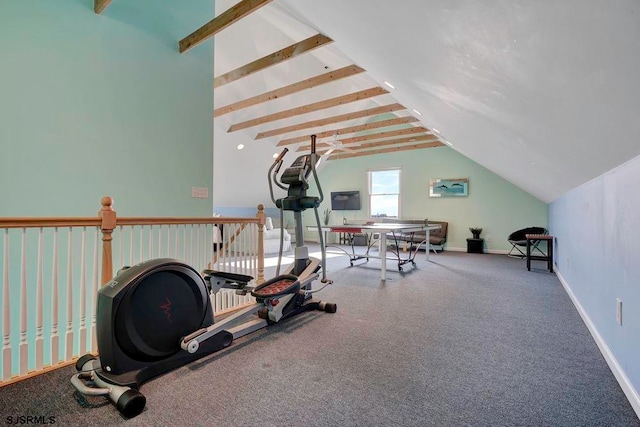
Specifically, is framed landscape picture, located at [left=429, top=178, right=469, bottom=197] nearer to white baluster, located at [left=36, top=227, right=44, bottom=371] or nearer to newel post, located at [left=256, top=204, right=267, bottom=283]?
newel post, located at [left=256, top=204, right=267, bottom=283]

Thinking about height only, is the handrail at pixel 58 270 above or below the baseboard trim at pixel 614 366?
above

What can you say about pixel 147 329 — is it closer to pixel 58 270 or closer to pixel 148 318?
pixel 148 318

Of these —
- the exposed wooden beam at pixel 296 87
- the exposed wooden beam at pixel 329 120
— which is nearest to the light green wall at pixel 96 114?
the exposed wooden beam at pixel 296 87

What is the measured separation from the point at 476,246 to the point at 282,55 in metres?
6.02

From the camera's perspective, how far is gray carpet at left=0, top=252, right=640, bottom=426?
1.47 m

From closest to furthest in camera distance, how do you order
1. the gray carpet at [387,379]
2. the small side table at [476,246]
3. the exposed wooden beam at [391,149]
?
the gray carpet at [387,379] → the small side table at [476,246] → the exposed wooden beam at [391,149]

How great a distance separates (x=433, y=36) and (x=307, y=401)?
85.0 inches

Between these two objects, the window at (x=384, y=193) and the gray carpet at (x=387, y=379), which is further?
the window at (x=384, y=193)

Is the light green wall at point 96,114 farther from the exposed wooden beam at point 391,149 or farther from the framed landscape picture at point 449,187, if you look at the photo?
the framed landscape picture at point 449,187

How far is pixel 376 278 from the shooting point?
14.8 feet

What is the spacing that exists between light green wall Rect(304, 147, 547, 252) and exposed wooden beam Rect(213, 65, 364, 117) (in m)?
4.42

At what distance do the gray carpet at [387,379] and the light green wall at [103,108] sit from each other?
5.10 feet

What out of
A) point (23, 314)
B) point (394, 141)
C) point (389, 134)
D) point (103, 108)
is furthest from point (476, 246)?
point (23, 314)

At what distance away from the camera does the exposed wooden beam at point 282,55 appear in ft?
11.3
